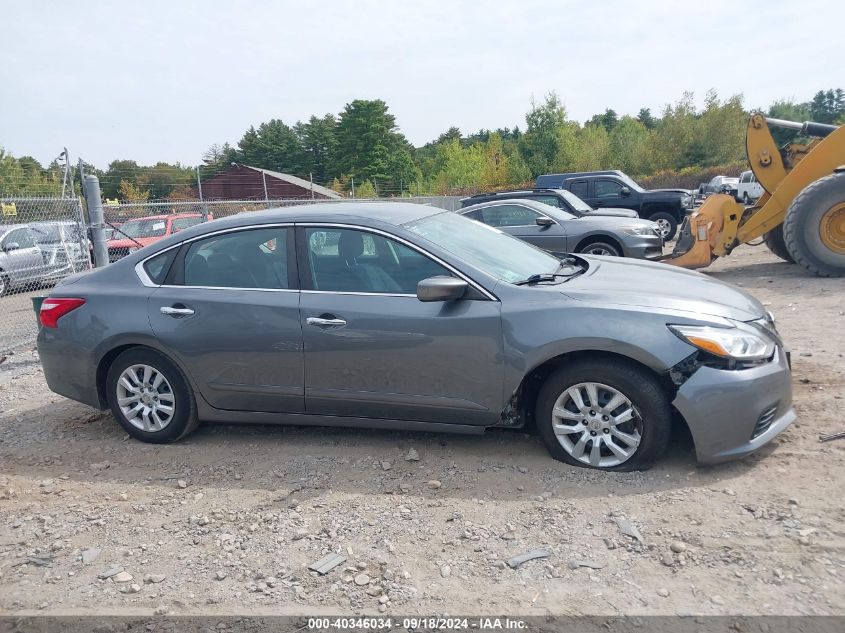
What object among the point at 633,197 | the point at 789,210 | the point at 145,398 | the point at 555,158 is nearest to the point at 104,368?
the point at 145,398

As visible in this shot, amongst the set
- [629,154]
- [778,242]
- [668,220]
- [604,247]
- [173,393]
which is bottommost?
[173,393]

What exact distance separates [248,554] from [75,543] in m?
1.03

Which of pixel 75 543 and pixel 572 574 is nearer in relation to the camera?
pixel 572 574

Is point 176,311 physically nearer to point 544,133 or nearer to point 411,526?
point 411,526

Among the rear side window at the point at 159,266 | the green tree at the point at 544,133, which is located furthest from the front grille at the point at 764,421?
the green tree at the point at 544,133

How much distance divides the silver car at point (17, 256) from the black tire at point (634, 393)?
496 inches

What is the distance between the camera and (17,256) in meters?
14.0

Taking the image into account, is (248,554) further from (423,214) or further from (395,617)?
(423,214)

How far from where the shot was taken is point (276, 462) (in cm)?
448

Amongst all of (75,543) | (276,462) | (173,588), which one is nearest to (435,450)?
(276,462)

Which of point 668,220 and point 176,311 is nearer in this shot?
point 176,311

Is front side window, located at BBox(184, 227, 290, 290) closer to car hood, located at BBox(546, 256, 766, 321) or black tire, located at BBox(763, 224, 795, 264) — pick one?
car hood, located at BBox(546, 256, 766, 321)

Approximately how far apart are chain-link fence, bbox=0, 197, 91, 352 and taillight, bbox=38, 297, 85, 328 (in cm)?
571

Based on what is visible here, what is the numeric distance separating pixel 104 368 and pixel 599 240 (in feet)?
27.7
